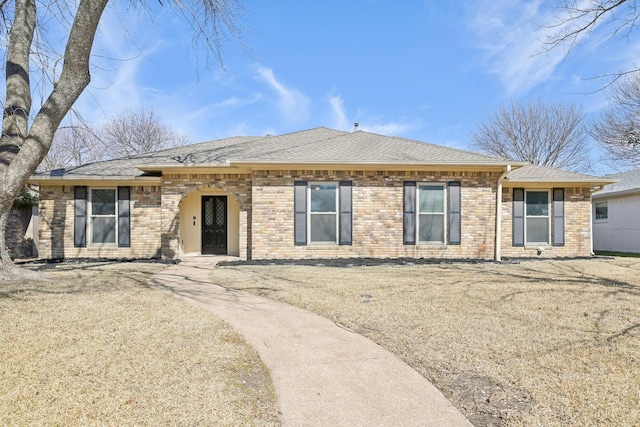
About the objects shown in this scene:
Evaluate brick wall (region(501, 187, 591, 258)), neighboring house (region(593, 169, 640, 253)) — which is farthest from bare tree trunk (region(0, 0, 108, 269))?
neighboring house (region(593, 169, 640, 253))

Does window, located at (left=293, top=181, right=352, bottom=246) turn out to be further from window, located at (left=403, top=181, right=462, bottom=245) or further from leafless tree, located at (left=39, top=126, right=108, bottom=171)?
leafless tree, located at (left=39, top=126, right=108, bottom=171)

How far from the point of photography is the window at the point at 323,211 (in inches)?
406

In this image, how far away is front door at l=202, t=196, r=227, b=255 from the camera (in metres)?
11.6

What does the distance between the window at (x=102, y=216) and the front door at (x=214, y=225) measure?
7.06ft

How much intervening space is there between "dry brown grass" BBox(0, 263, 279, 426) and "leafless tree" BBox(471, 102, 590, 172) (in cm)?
2630

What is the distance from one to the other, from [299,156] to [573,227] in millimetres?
8698

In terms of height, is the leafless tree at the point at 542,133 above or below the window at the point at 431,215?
above

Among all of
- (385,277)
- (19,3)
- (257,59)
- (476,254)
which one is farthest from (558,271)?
(19,3)

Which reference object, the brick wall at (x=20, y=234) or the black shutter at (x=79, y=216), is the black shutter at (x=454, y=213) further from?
the brick wall at (x=20, y=234)

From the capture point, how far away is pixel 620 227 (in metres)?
15.7

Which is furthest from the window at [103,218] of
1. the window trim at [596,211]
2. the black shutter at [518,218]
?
the window trim at [596,211]

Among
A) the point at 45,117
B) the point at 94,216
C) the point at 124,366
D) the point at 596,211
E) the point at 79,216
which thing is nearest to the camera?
the point at 124,366

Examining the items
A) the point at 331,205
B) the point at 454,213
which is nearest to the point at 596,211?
the point at 454,213

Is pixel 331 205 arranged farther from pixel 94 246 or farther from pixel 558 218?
pixel 94 246
